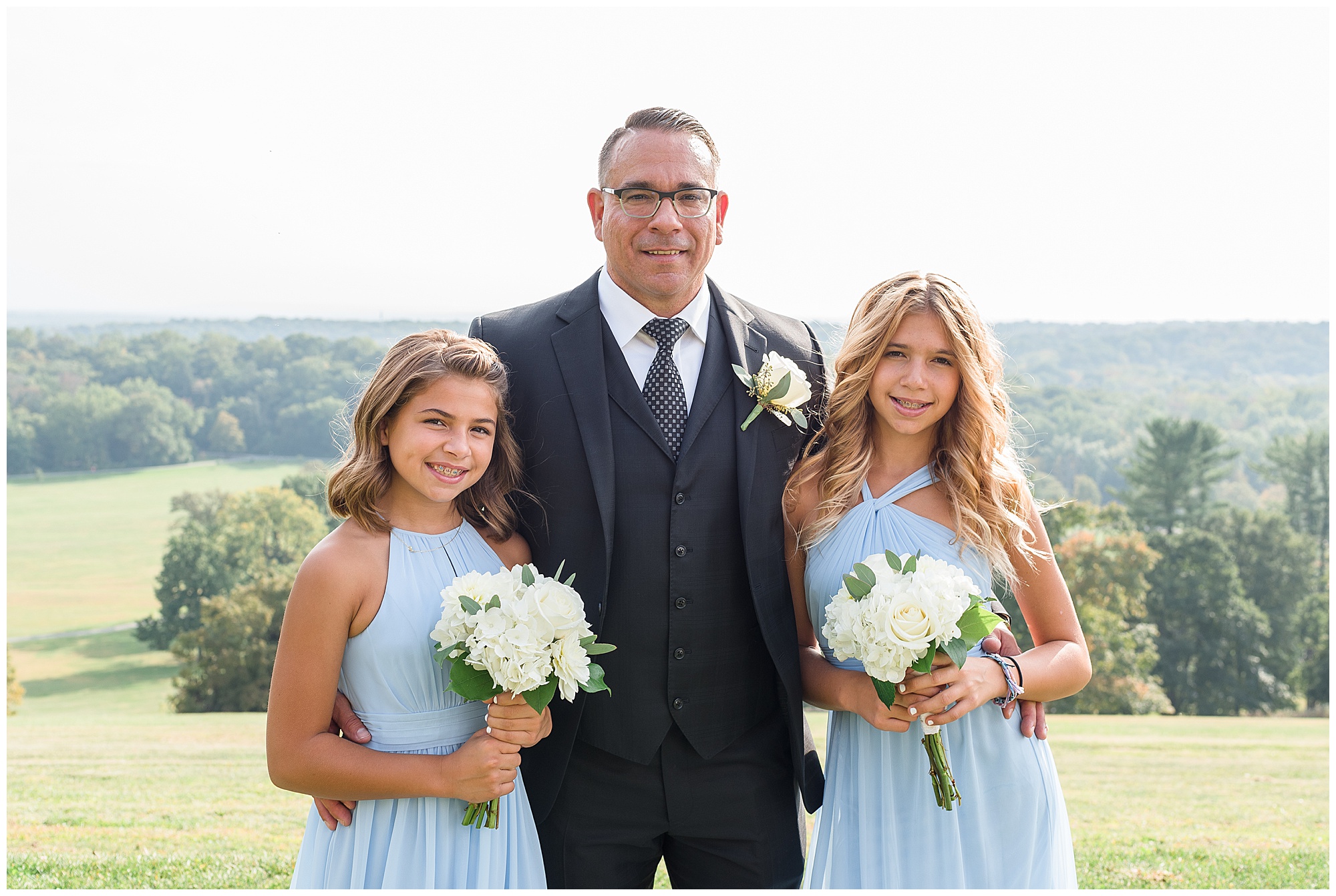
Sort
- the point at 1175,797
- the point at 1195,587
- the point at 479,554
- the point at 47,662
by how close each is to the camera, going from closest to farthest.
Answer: the point at 479,554 → the point at 1175,797 → the point at 1195,587 → the point at 47,662

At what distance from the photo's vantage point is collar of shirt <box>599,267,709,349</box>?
3795 millimetres

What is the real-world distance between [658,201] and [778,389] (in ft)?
2.91

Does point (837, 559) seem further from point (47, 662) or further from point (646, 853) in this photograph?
point (47, 662)

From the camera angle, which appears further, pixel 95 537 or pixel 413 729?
pixel 95 537

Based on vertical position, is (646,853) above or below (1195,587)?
above

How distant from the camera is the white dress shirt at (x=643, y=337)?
377cm

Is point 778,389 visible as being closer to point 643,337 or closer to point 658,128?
point 643,337

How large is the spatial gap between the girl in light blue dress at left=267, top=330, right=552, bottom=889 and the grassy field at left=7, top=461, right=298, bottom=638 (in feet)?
139

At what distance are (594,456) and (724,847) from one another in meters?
1.59

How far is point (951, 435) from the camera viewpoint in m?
3.77

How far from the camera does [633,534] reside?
352 cm

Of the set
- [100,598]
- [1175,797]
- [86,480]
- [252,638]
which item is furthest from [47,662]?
[1175,797]

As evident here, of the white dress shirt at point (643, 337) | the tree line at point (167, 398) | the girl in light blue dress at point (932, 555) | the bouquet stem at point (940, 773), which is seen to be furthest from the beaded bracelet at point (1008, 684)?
the tree line at point (167, 398)

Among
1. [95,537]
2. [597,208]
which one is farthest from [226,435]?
[597,208]
